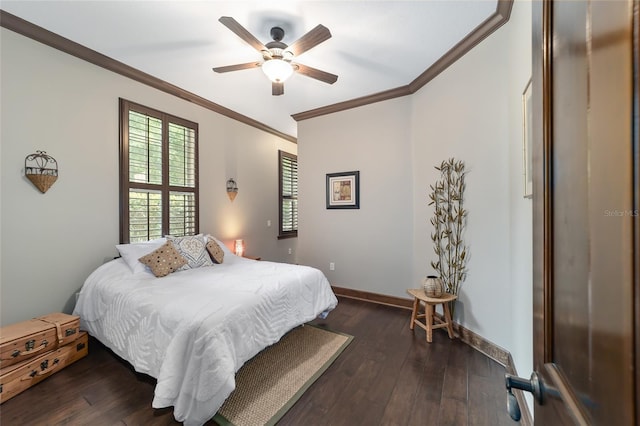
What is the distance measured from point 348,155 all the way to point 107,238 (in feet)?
10.4

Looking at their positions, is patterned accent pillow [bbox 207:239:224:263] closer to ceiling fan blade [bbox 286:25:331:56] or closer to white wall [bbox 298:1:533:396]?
white wall [bbox 298:1:533:396]

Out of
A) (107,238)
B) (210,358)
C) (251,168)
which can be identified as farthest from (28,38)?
(210,358)

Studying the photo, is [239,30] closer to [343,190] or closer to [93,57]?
[93,57]

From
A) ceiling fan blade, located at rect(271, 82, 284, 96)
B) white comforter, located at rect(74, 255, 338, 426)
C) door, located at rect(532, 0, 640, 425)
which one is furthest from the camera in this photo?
ceiling fan blade, located at rect(271, 82, 284, 96)

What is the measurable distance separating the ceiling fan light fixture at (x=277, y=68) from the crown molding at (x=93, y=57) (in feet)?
5.90

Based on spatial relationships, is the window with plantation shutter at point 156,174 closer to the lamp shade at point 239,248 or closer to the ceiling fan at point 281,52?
the lamp shade at point 239,248

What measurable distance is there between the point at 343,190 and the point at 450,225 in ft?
5.49

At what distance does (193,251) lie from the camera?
3.03 metres

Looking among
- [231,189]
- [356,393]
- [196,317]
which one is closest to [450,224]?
[356,393]

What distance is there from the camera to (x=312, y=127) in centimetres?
439

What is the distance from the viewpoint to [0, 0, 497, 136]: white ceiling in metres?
2.12

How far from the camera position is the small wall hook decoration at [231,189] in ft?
14.1

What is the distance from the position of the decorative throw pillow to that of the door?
285 centimetres

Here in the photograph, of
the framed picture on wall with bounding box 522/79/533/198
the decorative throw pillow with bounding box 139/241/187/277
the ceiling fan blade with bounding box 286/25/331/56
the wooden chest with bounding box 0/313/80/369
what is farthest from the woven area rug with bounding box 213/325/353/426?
the ceiling fan blade with bounding box 286/25/331/56
